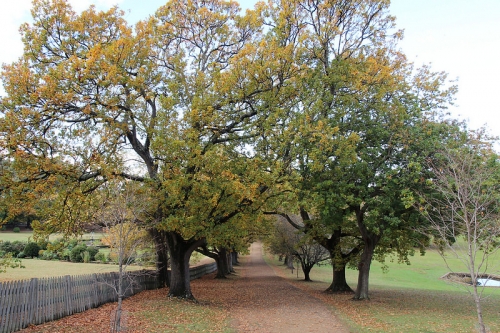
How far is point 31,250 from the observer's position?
37562 mm

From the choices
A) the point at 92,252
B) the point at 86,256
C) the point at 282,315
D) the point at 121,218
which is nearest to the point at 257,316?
the point at 282,315

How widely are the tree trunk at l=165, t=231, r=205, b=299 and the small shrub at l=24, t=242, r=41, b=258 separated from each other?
27.3 metres

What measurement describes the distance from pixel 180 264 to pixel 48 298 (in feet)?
22.6

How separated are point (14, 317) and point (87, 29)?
11229 mm

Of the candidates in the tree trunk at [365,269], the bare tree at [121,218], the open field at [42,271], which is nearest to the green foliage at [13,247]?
the open field at [42,271]

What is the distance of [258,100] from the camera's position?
16484 mm

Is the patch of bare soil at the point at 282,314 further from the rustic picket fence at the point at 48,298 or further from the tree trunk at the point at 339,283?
the rustic picket fence at the point at 48,298

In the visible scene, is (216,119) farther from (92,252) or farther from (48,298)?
(92,252)

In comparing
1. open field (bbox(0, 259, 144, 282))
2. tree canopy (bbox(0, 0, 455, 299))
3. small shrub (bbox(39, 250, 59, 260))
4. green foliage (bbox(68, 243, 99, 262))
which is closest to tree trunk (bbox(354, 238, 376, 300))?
tree canopy (bbox(0, 0, 455, 299))

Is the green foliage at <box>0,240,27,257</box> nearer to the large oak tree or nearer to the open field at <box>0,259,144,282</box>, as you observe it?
the open field at <box>0,259,144,282</box>

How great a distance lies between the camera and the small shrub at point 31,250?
3719 cm

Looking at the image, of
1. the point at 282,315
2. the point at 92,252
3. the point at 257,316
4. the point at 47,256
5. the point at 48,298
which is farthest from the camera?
the point at 92,252

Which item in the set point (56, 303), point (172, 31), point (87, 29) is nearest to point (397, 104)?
point (172, 31)

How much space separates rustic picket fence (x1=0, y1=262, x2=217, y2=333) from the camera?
368 inches
